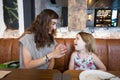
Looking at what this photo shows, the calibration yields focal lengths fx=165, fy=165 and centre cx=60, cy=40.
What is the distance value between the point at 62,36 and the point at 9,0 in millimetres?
924

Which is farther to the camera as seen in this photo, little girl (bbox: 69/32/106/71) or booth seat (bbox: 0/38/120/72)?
booth seat (bbox: 0/38/120/72)

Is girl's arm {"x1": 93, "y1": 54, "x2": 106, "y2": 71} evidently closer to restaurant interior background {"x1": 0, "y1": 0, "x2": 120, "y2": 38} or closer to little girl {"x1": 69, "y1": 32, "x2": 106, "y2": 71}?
little girl {"x1": 69, "y1": 32, "x2": 106, "y2": 71}

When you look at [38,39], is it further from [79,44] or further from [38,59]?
[79,44]

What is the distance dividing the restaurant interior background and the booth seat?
0.29m

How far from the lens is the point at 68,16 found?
Answer: 2.30m

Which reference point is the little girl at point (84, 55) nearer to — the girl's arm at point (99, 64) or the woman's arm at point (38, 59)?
the girl's arm at point (99, 64)

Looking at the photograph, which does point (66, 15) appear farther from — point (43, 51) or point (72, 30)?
point (43, 51)

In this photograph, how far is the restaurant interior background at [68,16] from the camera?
223cm

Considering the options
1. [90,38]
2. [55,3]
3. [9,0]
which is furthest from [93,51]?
[9,0]

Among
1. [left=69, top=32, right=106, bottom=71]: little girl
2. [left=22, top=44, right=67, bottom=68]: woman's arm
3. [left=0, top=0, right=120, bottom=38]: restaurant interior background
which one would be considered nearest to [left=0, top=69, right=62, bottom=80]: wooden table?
[left=22, top=44, right=67, bottom=68]: woman's arm

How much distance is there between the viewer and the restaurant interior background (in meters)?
2.23

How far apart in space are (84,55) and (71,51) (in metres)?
0.27

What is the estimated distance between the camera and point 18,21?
2416 millimetres

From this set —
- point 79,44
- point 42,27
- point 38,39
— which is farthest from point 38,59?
point 79,44
